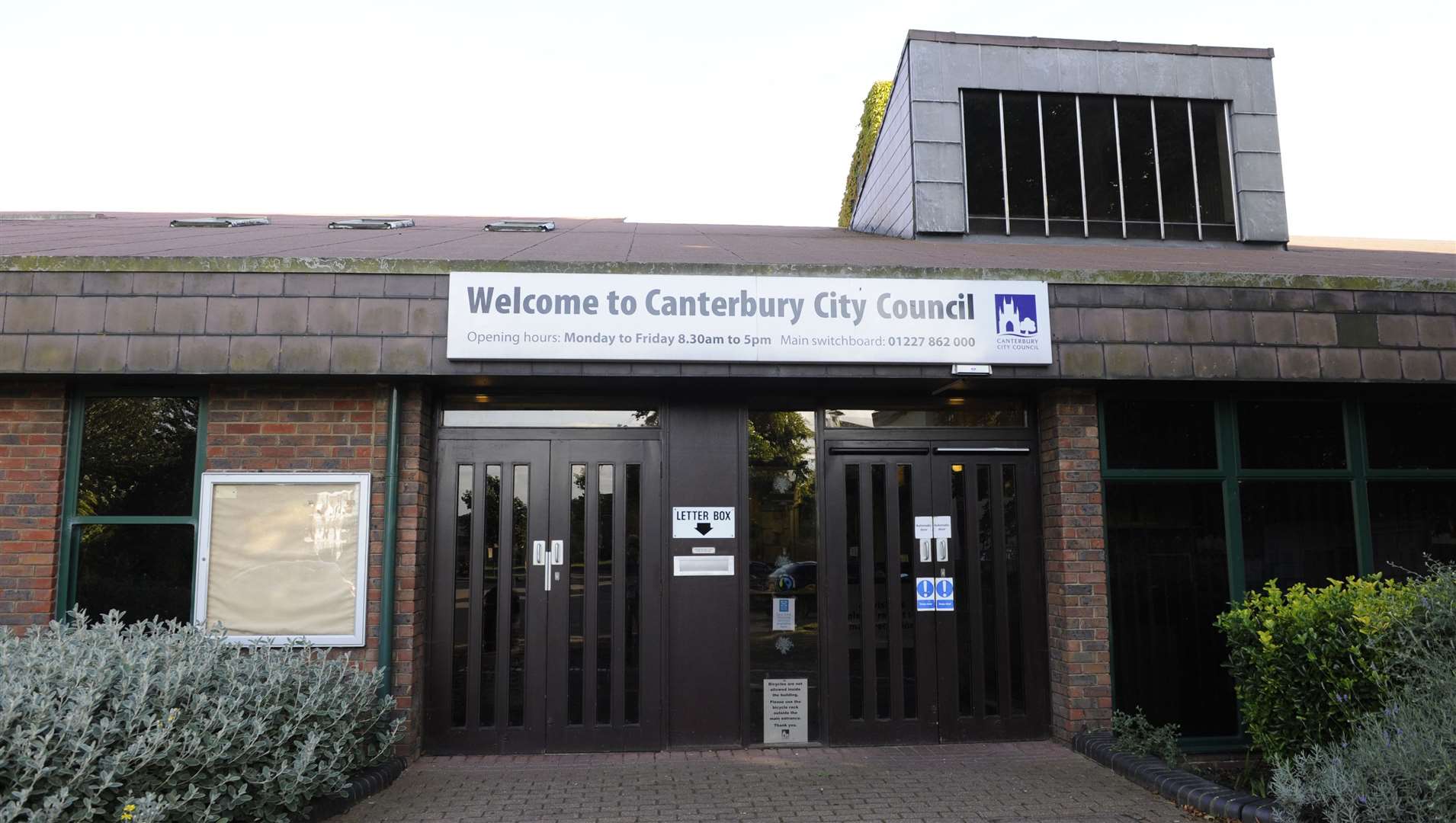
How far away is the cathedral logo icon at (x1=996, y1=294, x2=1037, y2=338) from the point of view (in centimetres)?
643

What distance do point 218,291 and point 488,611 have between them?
2802mm

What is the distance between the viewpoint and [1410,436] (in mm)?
7410

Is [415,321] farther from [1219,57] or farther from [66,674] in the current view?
[1219,57]

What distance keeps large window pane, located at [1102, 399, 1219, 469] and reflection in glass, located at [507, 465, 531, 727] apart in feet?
14.4

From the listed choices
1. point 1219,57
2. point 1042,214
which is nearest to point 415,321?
point 1042,214

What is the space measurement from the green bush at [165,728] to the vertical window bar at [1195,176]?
10.4m

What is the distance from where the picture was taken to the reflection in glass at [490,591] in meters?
6.77

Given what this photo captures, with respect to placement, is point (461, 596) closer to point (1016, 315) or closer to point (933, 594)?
point (933, 594)

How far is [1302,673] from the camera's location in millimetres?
5512

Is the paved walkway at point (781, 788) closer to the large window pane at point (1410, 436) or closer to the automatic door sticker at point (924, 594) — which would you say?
the automatic door sticker at point (924, 594)

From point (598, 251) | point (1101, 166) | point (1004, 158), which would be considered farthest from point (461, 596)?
point (1101, 166)

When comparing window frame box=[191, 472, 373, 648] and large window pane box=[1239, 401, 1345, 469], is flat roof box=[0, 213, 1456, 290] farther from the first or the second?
window frame box=[191, 472, 373, 648]

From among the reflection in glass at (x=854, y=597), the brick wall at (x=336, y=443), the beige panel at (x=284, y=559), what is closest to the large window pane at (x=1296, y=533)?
the reflection in glass at (x=854, y=597)

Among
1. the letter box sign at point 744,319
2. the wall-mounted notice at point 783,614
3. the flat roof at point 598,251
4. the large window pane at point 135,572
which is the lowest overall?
the wall-mounted notice at point 783,614
